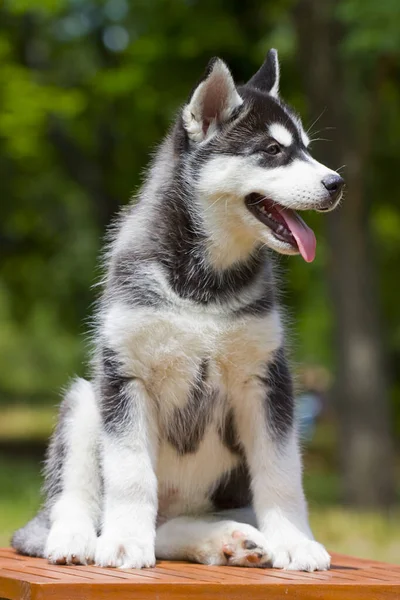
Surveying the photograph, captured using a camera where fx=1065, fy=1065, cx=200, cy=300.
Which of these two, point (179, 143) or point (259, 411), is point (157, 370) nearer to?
point (259, 411)

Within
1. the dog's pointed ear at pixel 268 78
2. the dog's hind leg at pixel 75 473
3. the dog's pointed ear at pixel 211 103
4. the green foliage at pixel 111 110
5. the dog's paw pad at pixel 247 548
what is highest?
the green foliage at pixel 111 110

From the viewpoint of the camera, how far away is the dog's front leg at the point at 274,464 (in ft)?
A: 14.8

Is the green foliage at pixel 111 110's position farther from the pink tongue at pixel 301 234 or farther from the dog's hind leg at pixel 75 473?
the pink tongue at pixel 301 234

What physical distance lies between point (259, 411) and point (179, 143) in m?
1.27

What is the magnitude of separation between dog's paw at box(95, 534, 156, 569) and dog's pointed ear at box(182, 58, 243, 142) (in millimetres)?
1770

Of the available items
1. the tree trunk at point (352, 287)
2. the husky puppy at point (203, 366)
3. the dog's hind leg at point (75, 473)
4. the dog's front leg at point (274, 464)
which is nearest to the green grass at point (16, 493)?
the dog's hind leg at point (75, 473)

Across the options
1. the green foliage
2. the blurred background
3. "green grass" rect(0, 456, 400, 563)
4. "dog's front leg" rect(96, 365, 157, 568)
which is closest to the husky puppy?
"dog's front leg" rect(96, 365, 157, 568)

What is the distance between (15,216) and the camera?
20.1 metres

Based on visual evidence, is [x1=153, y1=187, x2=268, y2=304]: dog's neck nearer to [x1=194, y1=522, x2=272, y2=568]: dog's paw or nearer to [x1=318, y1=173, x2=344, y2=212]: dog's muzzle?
[x1=318, y1=173, x2=344, y2=212]: dog's muzzle

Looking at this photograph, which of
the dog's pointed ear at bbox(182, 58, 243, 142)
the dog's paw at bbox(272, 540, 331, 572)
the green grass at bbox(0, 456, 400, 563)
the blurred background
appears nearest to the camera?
the dog's paw at bbox(272, 540, 331, 572)

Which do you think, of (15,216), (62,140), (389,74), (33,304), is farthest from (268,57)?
(33,304)

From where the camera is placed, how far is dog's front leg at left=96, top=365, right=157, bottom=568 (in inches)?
169

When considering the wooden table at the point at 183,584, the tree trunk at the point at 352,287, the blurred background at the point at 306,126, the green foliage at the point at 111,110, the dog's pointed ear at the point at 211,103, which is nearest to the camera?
the wooden table at the point at 183,584

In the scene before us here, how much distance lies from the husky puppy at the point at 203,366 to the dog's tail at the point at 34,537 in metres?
0.04
